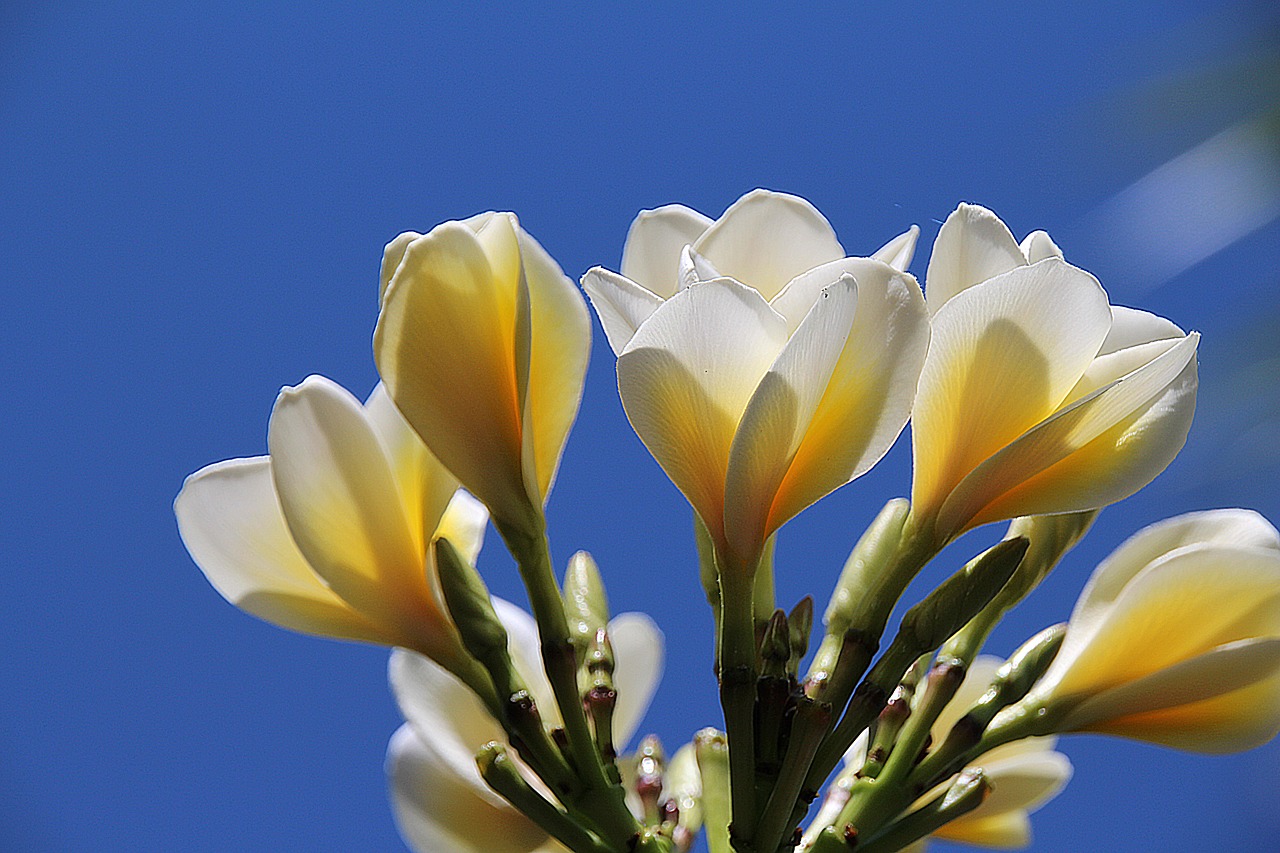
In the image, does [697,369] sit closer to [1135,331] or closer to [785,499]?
[785,499]

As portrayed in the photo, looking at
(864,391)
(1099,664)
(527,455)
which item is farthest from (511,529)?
(1099,664)

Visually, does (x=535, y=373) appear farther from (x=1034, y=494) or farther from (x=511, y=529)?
(x=1034, y=494)

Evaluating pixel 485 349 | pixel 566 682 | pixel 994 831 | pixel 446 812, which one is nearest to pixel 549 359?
pixel 485 349

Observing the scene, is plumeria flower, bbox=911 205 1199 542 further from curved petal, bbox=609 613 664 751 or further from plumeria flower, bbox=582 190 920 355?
curved petal, bbox=609 613 664 751

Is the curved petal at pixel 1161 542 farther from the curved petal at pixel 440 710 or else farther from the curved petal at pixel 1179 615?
the curved petal at pixel 440 710

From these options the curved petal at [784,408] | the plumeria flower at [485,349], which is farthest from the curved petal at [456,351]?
the curved petal at [784,408]
